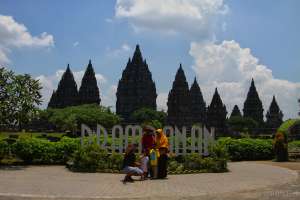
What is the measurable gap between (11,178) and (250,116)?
308ft

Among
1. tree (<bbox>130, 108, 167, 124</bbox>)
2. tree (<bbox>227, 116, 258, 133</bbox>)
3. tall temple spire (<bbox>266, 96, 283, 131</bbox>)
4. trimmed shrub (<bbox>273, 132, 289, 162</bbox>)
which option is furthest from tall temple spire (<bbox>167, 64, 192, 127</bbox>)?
trimmed shrub (<bbox>273, 132, 289, 162</bbox>)

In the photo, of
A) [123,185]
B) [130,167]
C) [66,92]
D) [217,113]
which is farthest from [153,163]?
[66,92]

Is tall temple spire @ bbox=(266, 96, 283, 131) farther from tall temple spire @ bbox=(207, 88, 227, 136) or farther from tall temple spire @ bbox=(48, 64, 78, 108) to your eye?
tall temple spire @ bbox=(48, 64, 78, 108)

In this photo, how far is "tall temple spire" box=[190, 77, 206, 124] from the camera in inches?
3851

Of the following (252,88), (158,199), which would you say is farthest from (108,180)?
(252,88)

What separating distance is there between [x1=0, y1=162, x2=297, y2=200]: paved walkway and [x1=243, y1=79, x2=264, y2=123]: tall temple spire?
8983 cm

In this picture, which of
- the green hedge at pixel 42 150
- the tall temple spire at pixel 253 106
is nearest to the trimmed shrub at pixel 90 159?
the green hedge at pixel 42 150

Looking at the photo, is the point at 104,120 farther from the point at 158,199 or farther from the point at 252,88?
the point at 158,199

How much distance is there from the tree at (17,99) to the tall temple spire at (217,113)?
76.7 m

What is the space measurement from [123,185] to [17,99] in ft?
27.4

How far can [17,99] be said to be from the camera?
19000 millimetres

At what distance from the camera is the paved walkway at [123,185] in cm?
1083

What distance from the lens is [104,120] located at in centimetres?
7019

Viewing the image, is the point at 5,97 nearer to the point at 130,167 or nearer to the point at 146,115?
the point at 130,167
